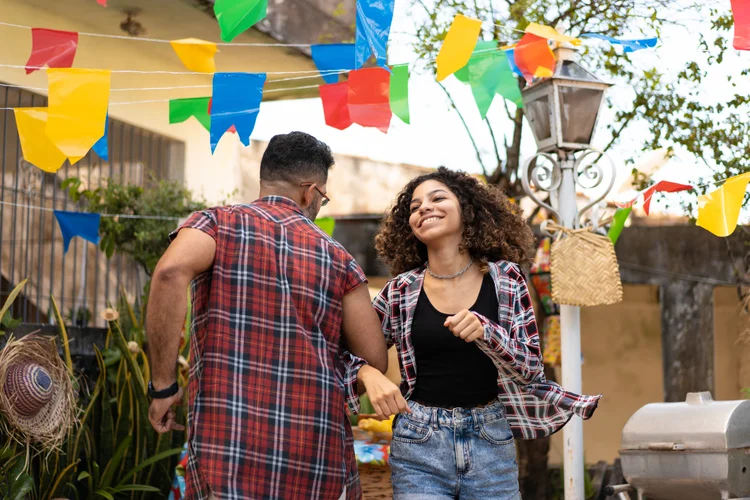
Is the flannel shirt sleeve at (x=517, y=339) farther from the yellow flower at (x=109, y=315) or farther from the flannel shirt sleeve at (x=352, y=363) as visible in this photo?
the yellow flower at (x=109, y=315)

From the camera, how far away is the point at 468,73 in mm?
4535

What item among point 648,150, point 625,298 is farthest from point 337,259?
point 625,298

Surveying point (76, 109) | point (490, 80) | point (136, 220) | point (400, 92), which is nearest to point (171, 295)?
point (76, 109)

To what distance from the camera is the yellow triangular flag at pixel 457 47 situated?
4.28 metres

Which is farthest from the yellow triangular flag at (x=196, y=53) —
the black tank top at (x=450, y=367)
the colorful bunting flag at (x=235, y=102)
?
the black tank top at (x=450, y=367)

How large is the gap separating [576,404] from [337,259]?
2.83 ft

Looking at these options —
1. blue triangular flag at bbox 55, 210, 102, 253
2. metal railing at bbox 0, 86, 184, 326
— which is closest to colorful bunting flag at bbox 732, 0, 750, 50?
blue triangular flag at bbox 55, 210, 102, 253

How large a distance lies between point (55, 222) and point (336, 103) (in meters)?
3.83

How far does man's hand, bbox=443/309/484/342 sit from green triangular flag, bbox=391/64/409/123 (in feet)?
6.65

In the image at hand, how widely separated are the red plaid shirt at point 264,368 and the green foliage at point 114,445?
2.74m

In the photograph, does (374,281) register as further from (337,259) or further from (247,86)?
(337,259)

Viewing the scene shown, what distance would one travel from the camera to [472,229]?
10.1 feet

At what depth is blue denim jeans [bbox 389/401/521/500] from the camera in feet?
9.06

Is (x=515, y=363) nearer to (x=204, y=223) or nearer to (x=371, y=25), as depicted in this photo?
(x=204, y=223)
